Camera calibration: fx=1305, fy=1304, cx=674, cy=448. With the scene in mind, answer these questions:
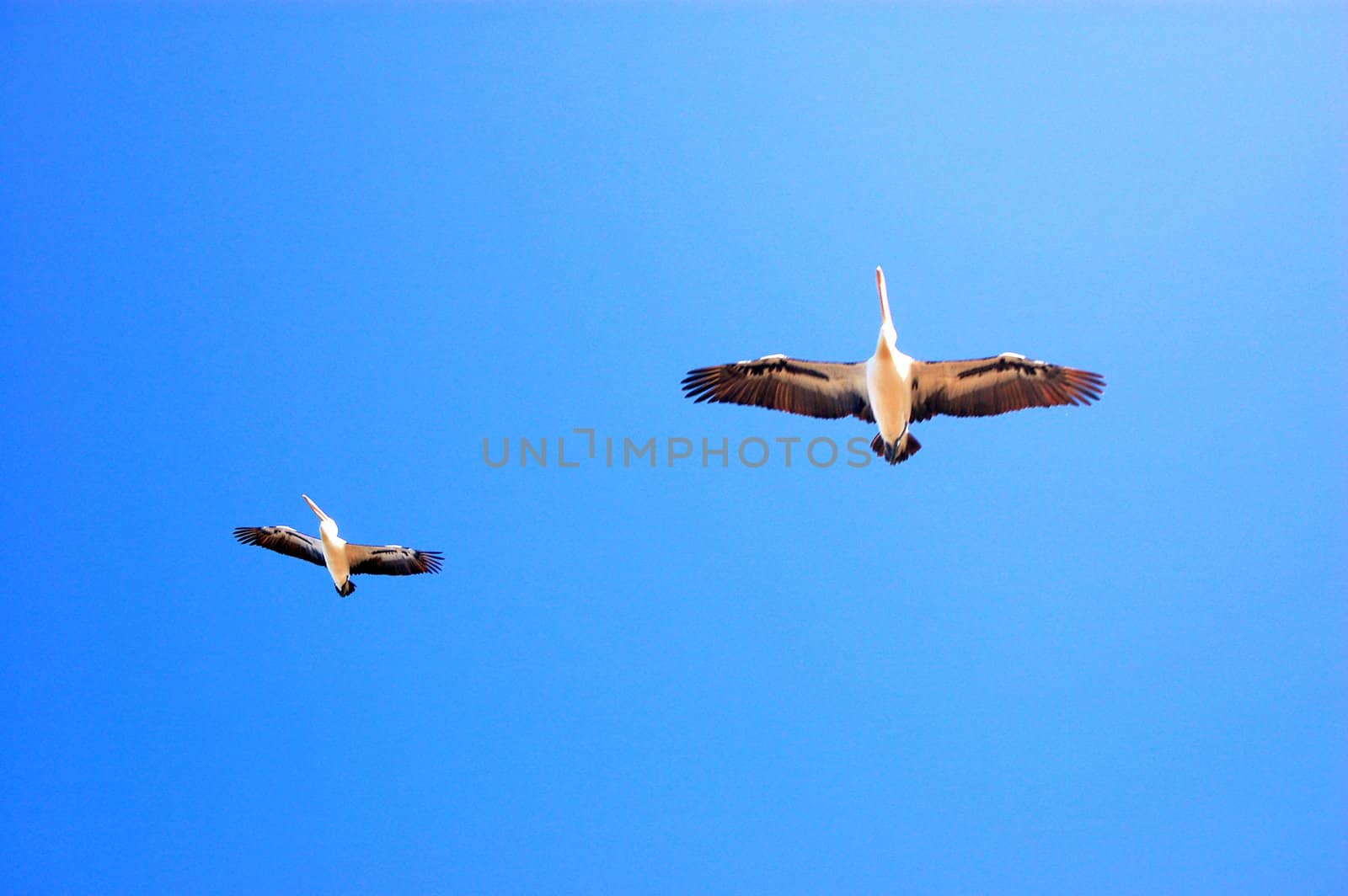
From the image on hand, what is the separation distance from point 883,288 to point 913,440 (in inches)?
68.5

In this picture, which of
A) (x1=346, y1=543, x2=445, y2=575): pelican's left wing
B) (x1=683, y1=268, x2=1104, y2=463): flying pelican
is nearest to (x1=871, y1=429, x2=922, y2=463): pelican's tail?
(x1=683, y1=268, x2=1104, y2=463): flying pelican

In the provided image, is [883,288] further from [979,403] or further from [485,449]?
[485,449]

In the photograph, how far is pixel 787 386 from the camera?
14828mm

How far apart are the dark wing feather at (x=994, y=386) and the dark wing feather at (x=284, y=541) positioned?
26.6 ft

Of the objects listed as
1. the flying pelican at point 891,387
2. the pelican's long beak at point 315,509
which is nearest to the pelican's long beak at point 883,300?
the flying pelican at point 891,387

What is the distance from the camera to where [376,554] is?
669 inches

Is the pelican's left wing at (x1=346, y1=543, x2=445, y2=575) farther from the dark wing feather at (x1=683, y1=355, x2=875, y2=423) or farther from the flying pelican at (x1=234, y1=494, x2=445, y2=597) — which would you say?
the dark wing feather at (x1=683, y1=355, x2=875, y2=423)

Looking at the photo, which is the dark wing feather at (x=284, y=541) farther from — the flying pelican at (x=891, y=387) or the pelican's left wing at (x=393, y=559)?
the flying pelican at (x=891, y=387)

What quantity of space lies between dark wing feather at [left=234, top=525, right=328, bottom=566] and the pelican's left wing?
582 millimetres

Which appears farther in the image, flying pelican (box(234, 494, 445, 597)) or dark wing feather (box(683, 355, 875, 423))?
flying pelican (box(234, 494, 445, 597))

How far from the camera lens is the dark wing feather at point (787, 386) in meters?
14.6

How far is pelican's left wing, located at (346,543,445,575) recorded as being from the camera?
1694cm

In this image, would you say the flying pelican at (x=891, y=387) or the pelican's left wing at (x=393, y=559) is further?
the pelican's left wing at (x=393, y=559)

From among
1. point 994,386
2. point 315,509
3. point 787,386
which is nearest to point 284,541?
point 315,509
